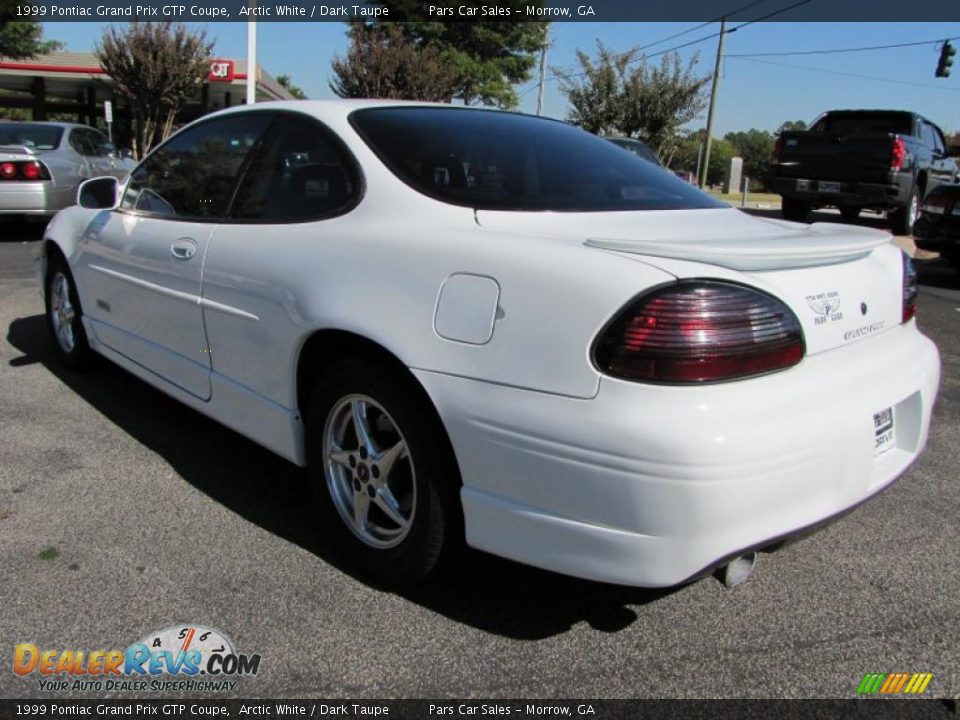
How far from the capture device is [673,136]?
27016mm

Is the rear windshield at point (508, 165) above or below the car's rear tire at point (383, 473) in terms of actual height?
above

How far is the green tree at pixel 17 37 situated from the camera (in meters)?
22.9

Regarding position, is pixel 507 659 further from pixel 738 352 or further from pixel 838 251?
pixel 838 251

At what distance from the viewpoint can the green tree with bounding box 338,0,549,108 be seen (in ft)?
103

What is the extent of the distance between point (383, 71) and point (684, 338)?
2303 centimetres

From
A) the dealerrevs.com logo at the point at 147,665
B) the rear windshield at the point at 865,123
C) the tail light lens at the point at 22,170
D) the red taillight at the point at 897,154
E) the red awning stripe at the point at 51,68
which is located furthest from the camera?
the red awning stripe at the point at 51,68

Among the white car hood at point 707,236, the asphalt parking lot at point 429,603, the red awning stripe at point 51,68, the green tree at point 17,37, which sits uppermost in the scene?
the green tree at point 17,37

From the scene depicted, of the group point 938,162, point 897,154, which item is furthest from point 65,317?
point 938,162

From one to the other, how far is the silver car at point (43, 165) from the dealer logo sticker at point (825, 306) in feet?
33.2

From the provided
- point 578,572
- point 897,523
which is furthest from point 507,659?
point 897,523

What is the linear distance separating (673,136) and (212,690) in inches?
1075

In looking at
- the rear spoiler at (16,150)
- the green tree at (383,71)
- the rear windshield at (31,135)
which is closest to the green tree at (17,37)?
the green tree at (383,71)

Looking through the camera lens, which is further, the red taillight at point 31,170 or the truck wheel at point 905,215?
the truck wheel at point 905,215

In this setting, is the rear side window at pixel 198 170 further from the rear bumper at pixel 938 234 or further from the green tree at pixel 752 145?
the green tree at pixel 752 145
